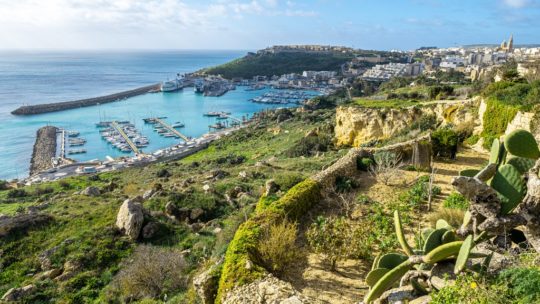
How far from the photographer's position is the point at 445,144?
13.8 m

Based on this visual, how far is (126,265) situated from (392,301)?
9.85 meters

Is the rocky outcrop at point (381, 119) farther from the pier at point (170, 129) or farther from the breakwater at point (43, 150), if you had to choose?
the breakwater at point (43, 150)

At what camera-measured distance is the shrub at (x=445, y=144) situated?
13755 millimetres

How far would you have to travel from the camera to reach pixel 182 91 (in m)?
115

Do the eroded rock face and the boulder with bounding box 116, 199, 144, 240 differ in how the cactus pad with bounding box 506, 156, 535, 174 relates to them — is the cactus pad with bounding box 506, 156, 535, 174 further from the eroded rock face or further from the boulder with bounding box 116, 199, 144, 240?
the boulder with bounding box 116, 199, 144, 240

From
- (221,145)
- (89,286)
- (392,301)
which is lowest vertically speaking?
(221,145)

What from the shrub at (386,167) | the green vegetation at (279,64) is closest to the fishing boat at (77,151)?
the shrub at (386,167)

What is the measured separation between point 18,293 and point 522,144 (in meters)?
13.0

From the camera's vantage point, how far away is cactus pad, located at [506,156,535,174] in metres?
5.22

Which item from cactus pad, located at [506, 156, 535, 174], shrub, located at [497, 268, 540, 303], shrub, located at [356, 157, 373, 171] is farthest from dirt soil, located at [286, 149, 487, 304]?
cactus pad, located at [506, 156, 535, 174]

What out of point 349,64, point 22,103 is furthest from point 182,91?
point 349,64

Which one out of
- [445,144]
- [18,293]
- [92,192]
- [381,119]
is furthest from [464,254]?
[381,119]

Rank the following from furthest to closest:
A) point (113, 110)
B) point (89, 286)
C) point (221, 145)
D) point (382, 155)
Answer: point (113, 110) → point (221, 145) → point (382, 155) → point (89, 286)

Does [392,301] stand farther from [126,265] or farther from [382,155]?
[126,265]
